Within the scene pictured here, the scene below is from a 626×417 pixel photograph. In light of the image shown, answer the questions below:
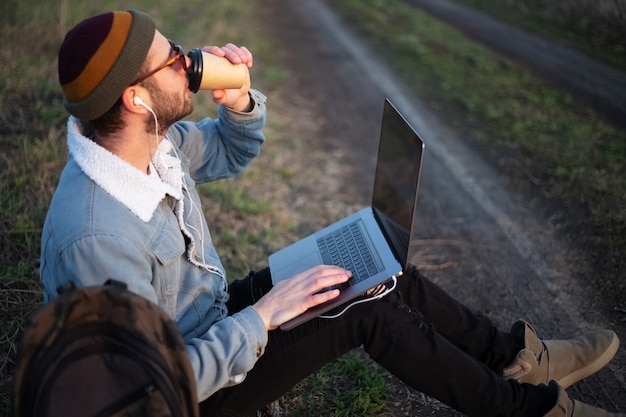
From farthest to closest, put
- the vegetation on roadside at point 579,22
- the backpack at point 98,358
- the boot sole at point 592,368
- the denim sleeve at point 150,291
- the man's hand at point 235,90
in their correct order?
the vegetation on roadside at point 579,22, the boot sole at point 592,368, the man's hand at point 235,90, the denim sleeve at point 150,291, the backpack at point 98,358

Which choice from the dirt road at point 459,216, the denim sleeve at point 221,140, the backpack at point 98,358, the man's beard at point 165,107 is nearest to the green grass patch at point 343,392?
the dirt road at point 459,216

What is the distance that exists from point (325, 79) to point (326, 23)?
352cm

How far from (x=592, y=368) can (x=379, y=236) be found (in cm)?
121

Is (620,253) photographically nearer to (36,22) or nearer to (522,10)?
(36,22)

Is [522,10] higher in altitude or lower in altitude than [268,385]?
lower

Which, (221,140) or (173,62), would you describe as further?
(221,140)

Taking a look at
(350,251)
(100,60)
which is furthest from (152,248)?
(350,251)

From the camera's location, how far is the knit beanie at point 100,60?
74.9 inches

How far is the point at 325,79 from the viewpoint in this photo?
26.1 feet

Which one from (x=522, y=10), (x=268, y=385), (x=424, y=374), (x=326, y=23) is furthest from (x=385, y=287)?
(x=522, y=10)

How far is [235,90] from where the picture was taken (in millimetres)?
2627

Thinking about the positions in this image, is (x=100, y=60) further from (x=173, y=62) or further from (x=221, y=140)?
(x=221, y=140)

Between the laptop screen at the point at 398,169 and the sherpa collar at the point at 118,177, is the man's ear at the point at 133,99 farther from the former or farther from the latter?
the laptop screen at the point at 398,169

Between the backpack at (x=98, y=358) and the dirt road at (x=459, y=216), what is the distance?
1567 millimetres
